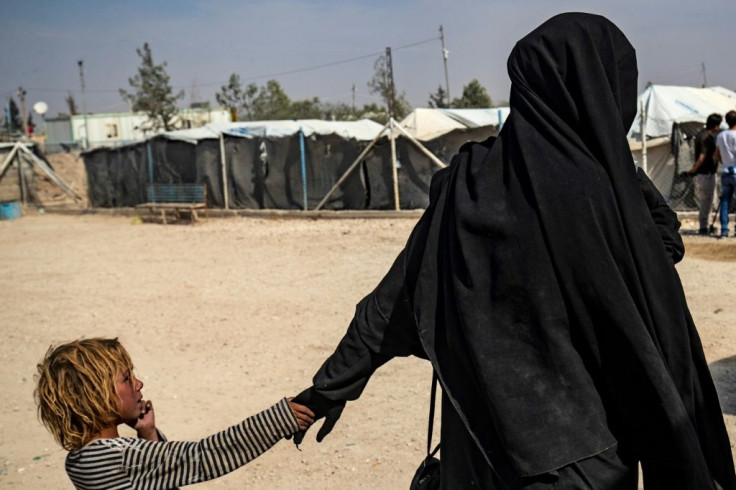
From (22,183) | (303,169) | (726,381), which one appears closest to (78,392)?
(726,381)

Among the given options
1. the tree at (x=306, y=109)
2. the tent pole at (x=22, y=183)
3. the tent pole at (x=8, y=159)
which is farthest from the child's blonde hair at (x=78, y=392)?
the tree at (x=306, y=109)

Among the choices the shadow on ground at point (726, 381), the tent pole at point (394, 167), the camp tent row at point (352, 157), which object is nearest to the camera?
the shadow on ground at point (726, 381)

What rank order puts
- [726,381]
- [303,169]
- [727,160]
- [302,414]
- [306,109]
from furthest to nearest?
[306,109] < [303,169] < [727,160] < [726,381] < [302,414]

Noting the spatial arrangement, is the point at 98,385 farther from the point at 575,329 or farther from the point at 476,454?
the point at 575,329

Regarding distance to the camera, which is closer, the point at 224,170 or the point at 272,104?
the point at 224,170

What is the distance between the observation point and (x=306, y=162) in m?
16.5

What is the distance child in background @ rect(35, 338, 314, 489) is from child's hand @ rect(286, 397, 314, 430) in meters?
0.09

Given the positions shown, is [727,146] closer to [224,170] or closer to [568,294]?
[568,294]

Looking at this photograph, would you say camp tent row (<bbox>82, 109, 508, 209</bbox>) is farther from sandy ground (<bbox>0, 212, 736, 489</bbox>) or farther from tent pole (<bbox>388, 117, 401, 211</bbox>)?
sandy ground (<bbox>0, 212, 736, 489</bbox>)

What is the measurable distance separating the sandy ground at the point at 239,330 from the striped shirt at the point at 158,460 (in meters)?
1.79

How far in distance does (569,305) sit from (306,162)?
1507 cm

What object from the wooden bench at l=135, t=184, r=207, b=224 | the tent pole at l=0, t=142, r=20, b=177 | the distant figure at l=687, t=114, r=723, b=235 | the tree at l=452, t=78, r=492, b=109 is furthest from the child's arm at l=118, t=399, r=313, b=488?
the tree at l=452, t=78, r=492, b=109

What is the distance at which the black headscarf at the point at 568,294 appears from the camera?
1.64 meters

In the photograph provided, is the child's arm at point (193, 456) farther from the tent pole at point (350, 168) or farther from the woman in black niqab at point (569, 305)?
the tent pole at point (350, 168)
